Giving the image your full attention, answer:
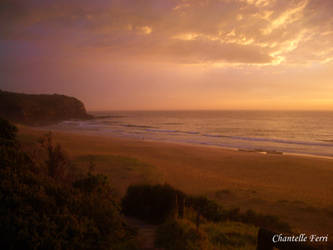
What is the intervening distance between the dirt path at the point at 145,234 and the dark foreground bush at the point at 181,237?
18cm

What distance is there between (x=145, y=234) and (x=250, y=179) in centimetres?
1085

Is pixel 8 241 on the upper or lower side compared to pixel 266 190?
upper

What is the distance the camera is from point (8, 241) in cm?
265

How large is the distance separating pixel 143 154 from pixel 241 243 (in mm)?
17686

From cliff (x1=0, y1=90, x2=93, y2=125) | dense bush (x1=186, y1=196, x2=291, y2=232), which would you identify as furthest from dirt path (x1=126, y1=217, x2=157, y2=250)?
cliff (x1=0, y1=90, x2=93, y2=125)

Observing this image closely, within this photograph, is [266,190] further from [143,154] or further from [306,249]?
[143,154]

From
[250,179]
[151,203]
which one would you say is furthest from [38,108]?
[151,203]

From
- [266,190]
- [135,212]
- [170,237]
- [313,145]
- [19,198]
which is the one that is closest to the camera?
[19,198]

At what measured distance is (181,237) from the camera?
4629 mm

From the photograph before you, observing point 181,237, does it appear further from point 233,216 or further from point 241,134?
point 241,134

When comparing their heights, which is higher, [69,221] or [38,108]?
[38,108]

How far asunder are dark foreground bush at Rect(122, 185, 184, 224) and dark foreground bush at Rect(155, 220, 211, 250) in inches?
56.7

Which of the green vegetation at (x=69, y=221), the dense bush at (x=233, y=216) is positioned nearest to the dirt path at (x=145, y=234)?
the green vegetation at (x=69, y=221)

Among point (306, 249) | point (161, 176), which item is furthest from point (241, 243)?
point (161, 176)
